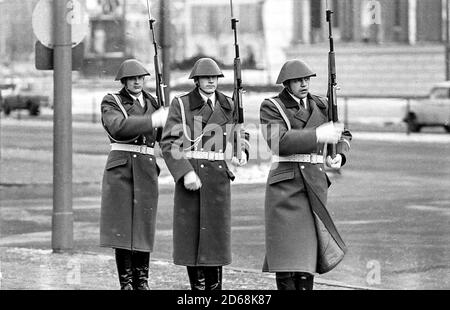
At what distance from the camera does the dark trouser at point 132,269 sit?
9656mm

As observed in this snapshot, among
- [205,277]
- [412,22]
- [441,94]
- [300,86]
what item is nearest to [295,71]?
[300,86]

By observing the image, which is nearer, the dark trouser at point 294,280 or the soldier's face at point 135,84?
the dark trouser at point 294,280

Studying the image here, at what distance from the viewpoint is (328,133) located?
8.43 m

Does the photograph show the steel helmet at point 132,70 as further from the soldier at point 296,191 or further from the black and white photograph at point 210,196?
the soldier at point 296,191

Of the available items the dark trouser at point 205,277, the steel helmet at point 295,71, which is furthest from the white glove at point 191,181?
the steel helmet at point 295,71

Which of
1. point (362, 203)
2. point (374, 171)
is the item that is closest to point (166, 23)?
point (362, 203)

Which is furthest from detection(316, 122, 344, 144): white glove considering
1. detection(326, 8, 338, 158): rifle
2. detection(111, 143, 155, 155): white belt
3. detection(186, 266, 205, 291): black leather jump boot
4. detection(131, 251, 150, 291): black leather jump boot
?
detection(131, 251, 150, 291): black leather jump boot

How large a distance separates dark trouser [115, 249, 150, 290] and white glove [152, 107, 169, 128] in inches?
42.0

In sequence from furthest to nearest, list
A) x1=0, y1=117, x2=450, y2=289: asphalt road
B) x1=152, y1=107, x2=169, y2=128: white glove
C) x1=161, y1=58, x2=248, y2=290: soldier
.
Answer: x1=0, y1=117, x2=450, y2=289: asphalt road → x1=152, y1=107, x2=169, y2=128: white glove → x1=161, y1=58, x2=248, y2=290: soldier

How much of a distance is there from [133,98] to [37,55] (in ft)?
10.9

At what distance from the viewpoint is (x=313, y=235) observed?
866 centimetres

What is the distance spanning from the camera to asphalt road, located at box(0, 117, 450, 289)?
11.9 m

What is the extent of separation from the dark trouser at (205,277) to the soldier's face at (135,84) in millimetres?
1446

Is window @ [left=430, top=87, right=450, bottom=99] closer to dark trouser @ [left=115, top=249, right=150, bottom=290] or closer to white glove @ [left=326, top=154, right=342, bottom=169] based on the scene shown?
dark trouser @ [left=115, top=249, right=150, bottom=290]
